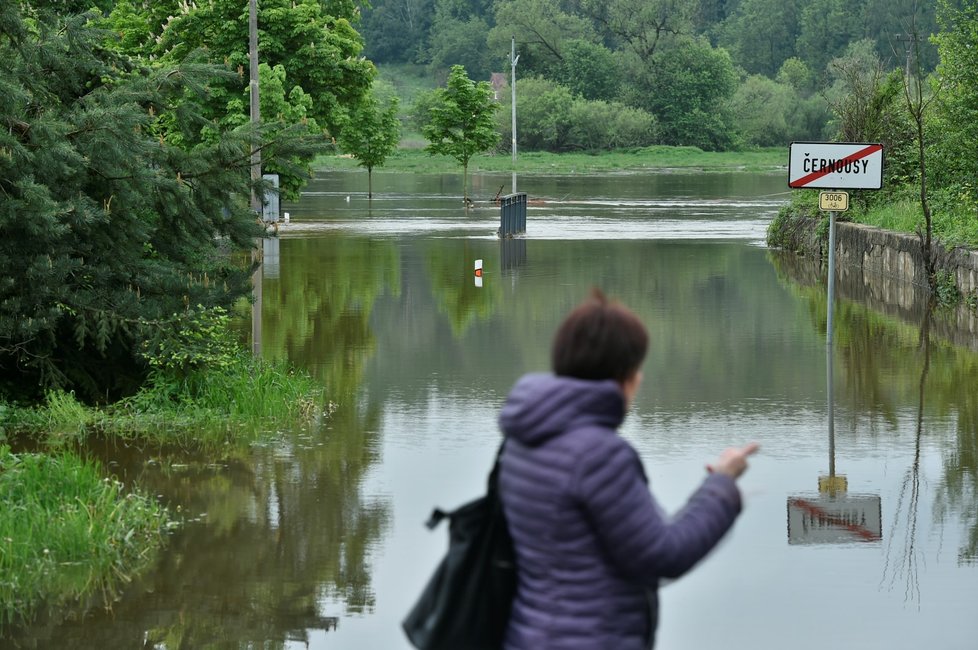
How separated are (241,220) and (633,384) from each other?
9.69 meters

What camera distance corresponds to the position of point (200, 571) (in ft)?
26.5

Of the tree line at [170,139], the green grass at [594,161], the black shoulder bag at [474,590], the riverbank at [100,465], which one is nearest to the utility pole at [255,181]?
the tree line at [170,139]

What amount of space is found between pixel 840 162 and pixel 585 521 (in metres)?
13.1

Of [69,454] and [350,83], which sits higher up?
[350,83]

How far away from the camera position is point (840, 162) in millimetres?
16188

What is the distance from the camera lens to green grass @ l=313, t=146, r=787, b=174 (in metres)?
94.4

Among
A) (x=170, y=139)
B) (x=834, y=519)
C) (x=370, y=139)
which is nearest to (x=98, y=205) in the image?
(x=834, y=519)

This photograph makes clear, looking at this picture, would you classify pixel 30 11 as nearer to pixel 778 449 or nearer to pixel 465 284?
pixel 778 449

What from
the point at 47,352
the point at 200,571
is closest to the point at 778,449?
the point at 200,571

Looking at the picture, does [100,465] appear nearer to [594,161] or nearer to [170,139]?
[170,139]

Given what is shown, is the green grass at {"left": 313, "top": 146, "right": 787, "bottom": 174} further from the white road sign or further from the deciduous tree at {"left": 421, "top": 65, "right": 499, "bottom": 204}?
the white road sign

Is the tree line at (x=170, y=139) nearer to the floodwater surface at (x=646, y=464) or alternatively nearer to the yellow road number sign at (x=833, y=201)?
the floodwater surface at (x=646, y=464)

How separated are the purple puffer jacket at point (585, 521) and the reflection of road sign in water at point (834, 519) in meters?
5.13

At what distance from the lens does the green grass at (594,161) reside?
94375mm
